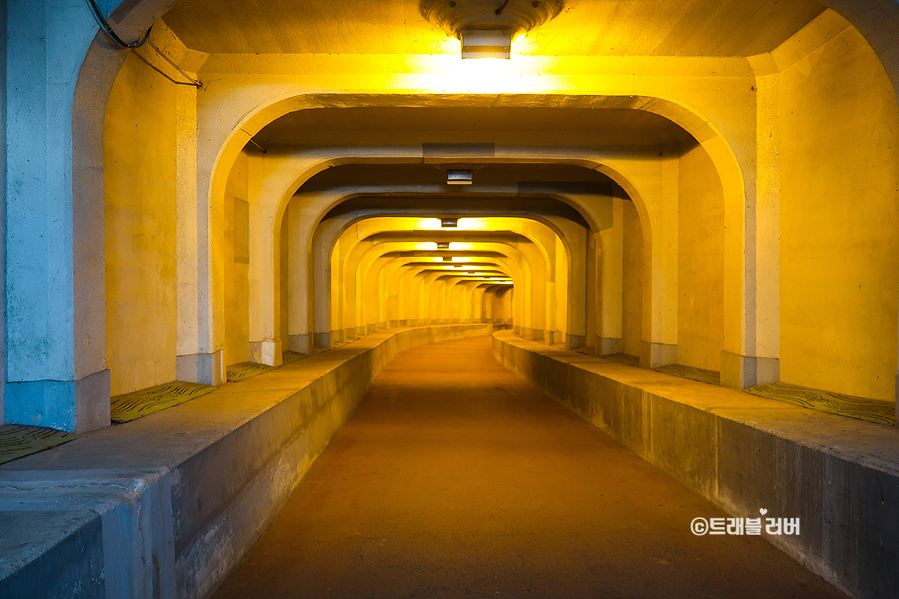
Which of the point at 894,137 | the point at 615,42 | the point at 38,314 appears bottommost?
the point at 38,314

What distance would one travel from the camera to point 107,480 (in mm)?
3289

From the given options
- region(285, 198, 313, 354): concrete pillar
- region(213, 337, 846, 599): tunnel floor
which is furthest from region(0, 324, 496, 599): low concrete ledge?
region(285, 198, 313, 354): concrete pillar

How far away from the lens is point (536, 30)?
6.46 metres

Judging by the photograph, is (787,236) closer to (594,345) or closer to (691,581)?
(691,581)

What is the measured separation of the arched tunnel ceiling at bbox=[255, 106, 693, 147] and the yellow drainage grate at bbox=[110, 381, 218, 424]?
13.7ft

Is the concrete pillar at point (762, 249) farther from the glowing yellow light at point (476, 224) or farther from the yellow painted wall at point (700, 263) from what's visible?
the glowing yellow light at point (476, 224)

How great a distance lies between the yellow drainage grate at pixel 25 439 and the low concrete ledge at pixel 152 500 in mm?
98

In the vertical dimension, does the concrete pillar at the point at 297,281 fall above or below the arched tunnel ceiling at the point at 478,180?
below

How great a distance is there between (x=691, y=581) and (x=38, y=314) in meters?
4.64

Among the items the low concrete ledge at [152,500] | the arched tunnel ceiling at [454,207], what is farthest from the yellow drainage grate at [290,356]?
the low concrete ledge at [152,500]

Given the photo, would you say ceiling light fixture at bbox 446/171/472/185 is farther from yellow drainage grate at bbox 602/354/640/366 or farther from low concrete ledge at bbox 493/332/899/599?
low concrete ledge at bbox 493/332/899/599

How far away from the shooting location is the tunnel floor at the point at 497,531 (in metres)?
3.92

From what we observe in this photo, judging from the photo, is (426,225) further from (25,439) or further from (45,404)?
(25,439)

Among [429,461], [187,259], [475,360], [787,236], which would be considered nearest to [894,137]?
[787,236]
